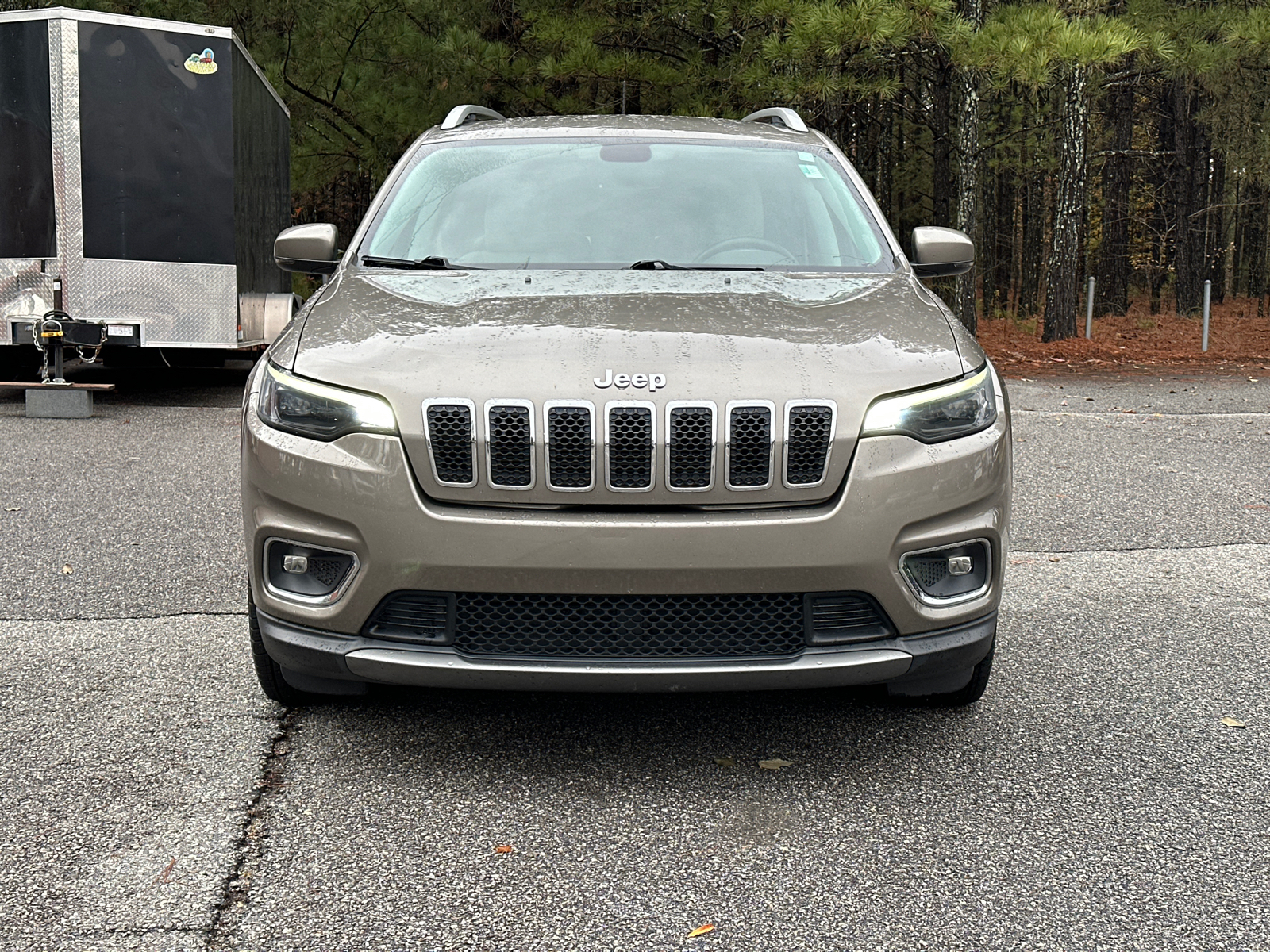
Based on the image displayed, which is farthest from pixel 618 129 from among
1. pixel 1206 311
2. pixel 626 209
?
pixel 1206 311

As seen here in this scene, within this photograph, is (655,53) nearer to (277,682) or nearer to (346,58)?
(346,58)

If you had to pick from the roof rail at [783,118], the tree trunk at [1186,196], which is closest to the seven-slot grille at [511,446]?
the roof rail at [783,118]

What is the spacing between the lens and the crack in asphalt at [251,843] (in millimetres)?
2676

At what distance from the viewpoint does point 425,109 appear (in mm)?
20016

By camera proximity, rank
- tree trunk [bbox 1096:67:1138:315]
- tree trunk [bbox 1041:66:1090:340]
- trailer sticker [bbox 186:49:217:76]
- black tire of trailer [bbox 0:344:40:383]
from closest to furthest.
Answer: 1. trailer sticker [bbox 186:49:217:76]
2. black tire of trailer [bbox 0:344:40:383]
3. tree trunk [bbox 1041:66:1090:340]
4. tree trunk [bbox 1096:67:1138:315]

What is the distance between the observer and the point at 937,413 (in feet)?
10.9

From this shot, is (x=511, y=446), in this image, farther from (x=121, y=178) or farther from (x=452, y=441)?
(x=121, y=178)

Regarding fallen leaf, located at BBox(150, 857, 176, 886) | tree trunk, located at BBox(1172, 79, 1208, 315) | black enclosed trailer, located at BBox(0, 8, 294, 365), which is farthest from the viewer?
tree trunk, located at BBox(1172, 79, 1208, 315)

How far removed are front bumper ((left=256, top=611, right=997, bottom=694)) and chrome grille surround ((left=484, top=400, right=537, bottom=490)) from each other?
45 centimetres

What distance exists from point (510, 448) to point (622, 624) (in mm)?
512

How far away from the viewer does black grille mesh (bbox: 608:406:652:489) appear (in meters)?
3.12

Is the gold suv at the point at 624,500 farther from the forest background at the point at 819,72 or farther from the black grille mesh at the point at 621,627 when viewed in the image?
the forest background at the point at 819,72

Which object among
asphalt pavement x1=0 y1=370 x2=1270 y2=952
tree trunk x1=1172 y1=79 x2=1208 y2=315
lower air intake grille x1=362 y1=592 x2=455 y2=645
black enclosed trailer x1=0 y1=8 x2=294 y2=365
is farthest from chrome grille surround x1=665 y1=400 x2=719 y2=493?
tree trunk x1=1172 y1=79 x2=1208 y2=315

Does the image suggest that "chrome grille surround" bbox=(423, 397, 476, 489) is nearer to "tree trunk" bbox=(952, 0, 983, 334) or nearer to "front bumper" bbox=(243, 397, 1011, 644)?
"front bumper" bbox=(243, 397, 1011, 644)
